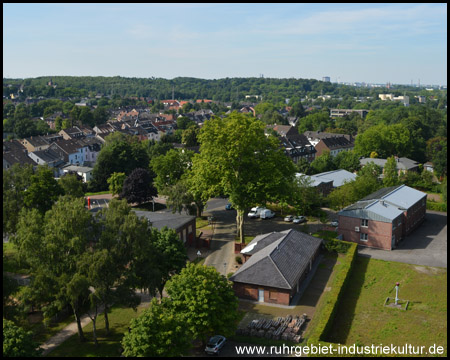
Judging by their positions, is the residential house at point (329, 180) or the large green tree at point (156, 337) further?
the residential house at point (329, 180)

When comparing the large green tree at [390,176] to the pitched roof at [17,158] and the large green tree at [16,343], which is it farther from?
the pitched roof at [17,158]

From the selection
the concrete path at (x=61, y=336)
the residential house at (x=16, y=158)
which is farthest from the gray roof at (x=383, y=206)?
the residential house at (x=16, y=158)

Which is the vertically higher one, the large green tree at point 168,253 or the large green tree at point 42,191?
the large green tree at point 42,191

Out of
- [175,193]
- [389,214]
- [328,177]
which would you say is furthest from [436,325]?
[328,177]

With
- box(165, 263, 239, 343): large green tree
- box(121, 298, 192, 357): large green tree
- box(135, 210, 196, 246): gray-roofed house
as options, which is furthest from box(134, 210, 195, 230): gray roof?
box(121, 298, 192, 357): large green tree

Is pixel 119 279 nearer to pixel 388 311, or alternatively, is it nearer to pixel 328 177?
pixel 388 311

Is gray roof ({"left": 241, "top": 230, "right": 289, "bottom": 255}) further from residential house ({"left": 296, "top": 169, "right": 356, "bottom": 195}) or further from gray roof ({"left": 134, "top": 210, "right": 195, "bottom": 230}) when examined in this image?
residential house ({"left": 296, "top": 169, "right": 356, "bottom": 195})

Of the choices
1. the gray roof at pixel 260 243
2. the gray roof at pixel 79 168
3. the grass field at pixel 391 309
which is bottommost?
the grass field at pixel 391 309

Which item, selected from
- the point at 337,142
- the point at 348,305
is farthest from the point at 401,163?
the point at 348,305
